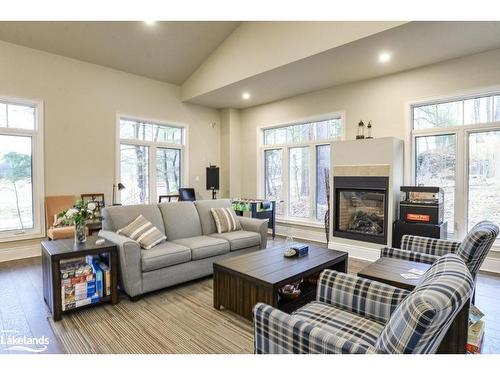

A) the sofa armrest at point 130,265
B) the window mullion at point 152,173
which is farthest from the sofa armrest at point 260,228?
the window mullion at point 152,173

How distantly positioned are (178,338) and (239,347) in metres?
0.51

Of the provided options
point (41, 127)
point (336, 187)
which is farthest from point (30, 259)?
point (336, 187)

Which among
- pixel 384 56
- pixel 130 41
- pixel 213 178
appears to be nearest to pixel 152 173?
pixel 213 178

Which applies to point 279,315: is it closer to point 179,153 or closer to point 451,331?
point 451,331

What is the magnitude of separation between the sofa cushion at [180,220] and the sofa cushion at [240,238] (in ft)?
0.97

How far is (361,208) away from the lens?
4.63 meters

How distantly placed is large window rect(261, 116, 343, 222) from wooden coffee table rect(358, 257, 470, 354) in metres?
3.19

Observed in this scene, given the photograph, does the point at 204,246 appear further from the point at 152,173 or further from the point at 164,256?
the point at 152,173

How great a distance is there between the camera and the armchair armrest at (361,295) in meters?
1.71

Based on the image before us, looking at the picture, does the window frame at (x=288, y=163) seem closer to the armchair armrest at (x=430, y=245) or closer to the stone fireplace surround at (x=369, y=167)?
the stone fireplace surround at (x=369, y=167)

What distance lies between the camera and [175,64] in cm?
564

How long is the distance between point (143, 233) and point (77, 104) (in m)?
3.27

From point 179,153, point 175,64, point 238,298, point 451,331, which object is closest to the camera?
point 451,331

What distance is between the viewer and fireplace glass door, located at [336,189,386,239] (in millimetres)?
4395
